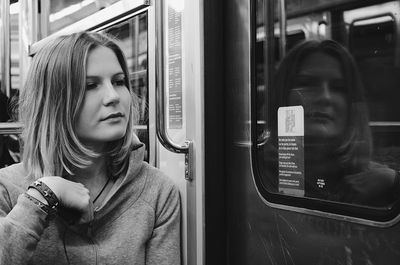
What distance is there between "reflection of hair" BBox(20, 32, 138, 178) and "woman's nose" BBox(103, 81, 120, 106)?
0.28 feet

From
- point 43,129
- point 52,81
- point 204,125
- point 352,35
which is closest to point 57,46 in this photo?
point 52,81

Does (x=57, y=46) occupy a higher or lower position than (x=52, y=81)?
higher

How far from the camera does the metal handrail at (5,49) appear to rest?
369cm

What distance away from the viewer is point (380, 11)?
1.26 metres

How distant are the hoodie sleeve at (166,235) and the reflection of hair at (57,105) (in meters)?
0.35

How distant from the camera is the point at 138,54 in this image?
2.40m

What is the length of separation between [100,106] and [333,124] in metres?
0.84

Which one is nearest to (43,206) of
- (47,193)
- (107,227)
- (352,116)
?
(47,193)

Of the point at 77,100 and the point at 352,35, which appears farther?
the point at 77,100

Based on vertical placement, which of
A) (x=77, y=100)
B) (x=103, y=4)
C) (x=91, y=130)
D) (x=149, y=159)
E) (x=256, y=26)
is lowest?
(x=149, y=159)

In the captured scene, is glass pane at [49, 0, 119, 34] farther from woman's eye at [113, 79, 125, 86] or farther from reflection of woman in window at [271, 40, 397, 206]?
reflection of woman in window at [271, 40, 397, 206]

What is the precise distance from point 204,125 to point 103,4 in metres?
1.09

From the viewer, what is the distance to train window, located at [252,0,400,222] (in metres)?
1.26

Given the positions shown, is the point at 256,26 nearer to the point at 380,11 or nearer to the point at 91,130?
the point at 380,11
